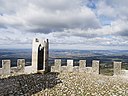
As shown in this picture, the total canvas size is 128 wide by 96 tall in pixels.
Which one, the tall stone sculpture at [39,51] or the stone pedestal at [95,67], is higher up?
the tall stone sculpture at [39,51]

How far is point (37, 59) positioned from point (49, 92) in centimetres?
716

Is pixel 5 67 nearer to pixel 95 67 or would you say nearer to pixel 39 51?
pixel 39 51

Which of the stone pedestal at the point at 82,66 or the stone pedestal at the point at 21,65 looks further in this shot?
the stone pedestal at the point at 82,66

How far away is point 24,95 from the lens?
1213 cm

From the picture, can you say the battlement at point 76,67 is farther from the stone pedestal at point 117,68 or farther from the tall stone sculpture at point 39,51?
the stone pedestal at point 117,68

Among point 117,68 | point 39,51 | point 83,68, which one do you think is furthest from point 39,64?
point 117,68

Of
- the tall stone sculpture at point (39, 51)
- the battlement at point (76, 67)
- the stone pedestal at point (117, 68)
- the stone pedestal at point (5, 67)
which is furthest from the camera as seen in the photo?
the battlement at point (76, 67)

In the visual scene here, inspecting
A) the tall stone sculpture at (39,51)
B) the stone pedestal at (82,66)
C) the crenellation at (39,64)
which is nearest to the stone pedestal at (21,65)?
the crenellation at (39,64)

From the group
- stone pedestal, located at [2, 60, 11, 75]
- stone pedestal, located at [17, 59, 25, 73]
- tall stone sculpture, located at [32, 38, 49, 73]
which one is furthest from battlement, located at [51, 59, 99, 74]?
stone pedestal, located at [2, 60, 11, 75]

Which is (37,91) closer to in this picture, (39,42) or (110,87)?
(110,87)

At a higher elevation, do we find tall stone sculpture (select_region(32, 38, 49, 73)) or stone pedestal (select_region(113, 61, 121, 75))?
tall stone sculpture (select_region(32, 38, 49, 73))

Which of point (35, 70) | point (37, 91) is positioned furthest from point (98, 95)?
point (35, 70)

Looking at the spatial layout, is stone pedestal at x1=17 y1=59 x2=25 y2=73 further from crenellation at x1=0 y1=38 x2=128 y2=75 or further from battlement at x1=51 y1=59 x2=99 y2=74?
battlement at x1=51 y1=59 x2=99 y2=74

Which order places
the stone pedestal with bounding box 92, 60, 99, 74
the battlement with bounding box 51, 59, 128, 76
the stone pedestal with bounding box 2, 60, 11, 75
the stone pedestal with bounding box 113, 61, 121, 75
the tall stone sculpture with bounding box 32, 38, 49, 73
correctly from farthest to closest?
the stone pedestal with bounding box 92, 60, 99, 74 → the battlement with bounding box 51, 59, 128, 76 → the stone pedestal with bounding box 113, 61, 121, 75 → the stone pedestal with bounding box 2, 60, 11, 75 → the tall stone sculpture with bounding box 32, 38, 49, 73
